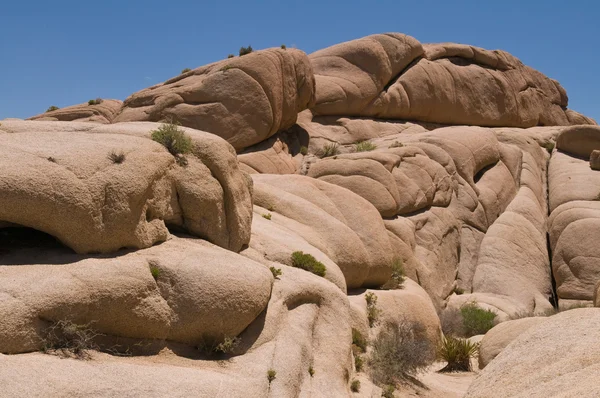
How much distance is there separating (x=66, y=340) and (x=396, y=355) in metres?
9.85

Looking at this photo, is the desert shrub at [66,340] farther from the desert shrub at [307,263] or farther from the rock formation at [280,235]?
the desert shrub at [307,263]

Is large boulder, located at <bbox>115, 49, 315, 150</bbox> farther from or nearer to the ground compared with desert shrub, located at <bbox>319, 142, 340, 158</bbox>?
farther from the ground

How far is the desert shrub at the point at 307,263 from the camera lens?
18.4 m

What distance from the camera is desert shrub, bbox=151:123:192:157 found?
633 inches

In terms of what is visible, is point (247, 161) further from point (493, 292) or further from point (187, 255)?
point (187, 255)

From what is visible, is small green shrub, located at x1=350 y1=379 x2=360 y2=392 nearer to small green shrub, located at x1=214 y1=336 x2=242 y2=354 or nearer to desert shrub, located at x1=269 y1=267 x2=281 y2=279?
desert shrub, located at x1=269 y1=267 x2=281 y2=279

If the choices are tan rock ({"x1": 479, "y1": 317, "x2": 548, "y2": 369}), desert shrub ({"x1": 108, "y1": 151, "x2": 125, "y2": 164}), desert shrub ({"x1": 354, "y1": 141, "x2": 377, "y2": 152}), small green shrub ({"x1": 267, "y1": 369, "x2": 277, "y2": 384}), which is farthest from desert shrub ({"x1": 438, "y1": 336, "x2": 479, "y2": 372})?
desert shrub ({"x1": 354, "y1": 141, "x2": 377, "y2": 152})

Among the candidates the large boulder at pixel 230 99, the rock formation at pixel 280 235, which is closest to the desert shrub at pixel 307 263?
the rock formation at pixel 280 235

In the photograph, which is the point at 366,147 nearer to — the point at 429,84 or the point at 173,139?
the point at 429,84

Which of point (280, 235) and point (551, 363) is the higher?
point (551, 363)

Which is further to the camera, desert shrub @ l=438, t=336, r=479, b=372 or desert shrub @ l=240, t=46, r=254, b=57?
desert shrub @ l=240, t=46, r=254, b=57

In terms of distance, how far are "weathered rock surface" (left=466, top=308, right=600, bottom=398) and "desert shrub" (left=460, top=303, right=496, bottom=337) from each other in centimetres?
1889

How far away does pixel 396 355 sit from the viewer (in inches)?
734

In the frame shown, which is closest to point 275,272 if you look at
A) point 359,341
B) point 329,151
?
point 359,341
